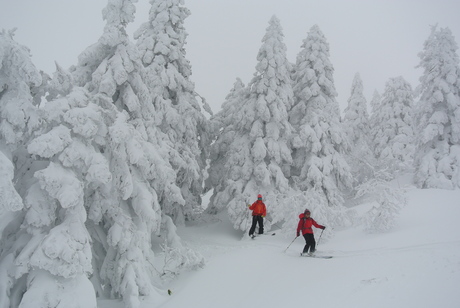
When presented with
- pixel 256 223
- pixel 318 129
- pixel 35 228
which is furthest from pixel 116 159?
pixel 318 129

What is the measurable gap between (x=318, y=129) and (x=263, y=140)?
137 inches

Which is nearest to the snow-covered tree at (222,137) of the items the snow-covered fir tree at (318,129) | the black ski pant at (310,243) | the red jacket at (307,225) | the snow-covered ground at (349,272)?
the snow-covered fir tree at (318,129)

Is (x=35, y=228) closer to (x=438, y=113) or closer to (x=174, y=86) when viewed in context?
(x=174, y=86)

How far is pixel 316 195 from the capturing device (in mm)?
15727

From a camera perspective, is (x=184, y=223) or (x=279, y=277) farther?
(x=184, y=223)

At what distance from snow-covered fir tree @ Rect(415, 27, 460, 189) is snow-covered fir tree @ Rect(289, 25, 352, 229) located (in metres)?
5.81

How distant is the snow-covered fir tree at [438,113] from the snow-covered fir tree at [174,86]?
601 inches

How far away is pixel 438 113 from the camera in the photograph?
904 inches

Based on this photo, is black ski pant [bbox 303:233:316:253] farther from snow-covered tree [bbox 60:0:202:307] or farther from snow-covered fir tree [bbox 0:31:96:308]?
snow-covered fir tree [bbox 0:31:96:308]

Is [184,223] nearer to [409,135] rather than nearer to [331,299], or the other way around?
[331,299]

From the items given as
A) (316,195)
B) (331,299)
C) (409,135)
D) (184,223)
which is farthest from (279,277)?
(409,135)

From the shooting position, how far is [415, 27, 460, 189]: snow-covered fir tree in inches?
871

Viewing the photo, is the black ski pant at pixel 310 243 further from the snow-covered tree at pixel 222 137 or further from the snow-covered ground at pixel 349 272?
the snow-covered tree at pixel 222 137

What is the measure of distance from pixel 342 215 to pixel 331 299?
25.9 feet
